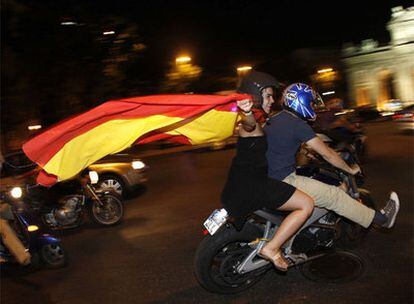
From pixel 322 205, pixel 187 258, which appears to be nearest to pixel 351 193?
pixel 322 205

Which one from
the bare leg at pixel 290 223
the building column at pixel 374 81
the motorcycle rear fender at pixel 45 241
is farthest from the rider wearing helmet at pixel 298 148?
the building column at pixel 374 81

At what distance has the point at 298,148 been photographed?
4391 millimetres

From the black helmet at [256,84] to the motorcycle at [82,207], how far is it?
429 cm

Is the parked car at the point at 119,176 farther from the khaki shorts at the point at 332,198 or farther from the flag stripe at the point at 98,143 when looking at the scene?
the khaki shorts at the point at 332,198

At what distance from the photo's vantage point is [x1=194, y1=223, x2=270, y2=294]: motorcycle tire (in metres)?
4.35

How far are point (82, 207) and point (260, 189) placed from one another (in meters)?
4.31

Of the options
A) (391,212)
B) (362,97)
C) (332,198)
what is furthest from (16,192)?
(362,97)

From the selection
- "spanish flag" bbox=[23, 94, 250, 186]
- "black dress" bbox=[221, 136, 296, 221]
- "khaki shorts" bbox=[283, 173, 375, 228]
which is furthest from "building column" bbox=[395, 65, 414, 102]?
"spanish flag" bbox=[23, 94, 250, 186]

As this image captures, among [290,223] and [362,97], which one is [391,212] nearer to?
[290,223]

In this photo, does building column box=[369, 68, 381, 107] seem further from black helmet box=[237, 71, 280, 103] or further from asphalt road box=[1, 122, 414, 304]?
black helmet box=[237, 71, 280, 103]

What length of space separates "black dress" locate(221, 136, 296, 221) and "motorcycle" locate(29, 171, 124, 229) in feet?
12.9

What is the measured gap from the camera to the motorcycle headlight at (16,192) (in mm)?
6391

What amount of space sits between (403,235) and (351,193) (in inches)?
56.1

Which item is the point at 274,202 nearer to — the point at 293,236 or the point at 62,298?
the point at 293,236
